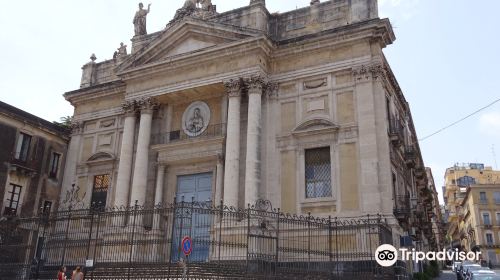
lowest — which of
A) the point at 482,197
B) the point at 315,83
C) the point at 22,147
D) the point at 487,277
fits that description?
the point at 487,277

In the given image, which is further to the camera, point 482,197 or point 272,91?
point 482,197

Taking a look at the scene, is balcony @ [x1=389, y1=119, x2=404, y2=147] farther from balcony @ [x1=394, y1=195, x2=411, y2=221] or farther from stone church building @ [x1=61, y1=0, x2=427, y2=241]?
balcony @ [x1=394, y1=195, x2=411, y2=221]

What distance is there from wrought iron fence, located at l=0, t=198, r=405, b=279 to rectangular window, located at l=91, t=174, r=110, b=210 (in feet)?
15.0

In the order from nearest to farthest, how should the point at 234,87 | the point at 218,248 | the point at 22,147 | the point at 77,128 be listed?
1. the point at 218,248
2. the point at 234,87
3. the point at 22,147
4. the point at 77,128

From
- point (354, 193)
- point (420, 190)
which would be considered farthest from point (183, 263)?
point (420, 190)

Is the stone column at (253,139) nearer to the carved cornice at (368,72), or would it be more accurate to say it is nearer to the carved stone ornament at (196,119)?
the carved stone ornament at (196,119)

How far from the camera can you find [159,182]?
77.1ft

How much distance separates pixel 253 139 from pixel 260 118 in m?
1.14

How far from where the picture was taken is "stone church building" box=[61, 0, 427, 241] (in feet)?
65.5

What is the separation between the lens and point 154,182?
78.4 feet

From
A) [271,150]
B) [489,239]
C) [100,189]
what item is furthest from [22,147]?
[489,239]

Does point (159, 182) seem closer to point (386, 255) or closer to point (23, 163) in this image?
point (23, 163)

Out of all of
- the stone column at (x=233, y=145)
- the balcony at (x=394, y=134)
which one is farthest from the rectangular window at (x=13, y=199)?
the balcony at (x=394, y=134)

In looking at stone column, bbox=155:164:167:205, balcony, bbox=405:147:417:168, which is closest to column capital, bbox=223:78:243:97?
stone column, bbox=155:164:167:205
